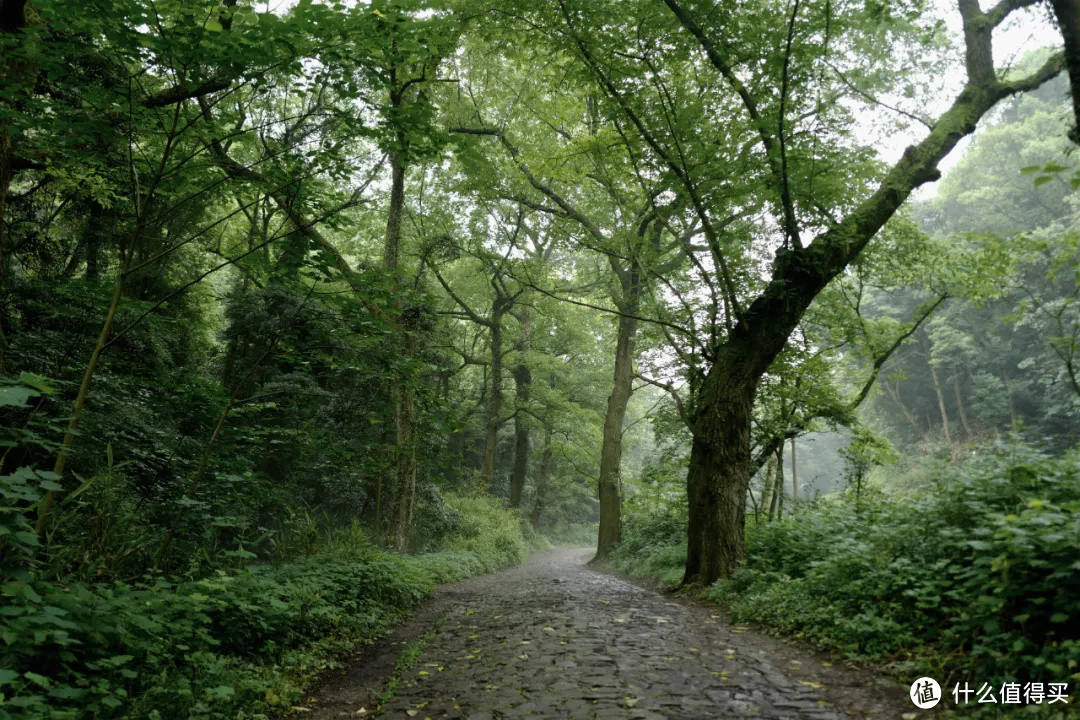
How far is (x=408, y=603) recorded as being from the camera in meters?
7.95

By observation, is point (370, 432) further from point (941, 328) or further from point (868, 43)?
point (941, 328)

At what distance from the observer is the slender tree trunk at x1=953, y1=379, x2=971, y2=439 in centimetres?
3253

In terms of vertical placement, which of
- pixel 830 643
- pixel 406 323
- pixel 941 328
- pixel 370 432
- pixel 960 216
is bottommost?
pixel 830 643

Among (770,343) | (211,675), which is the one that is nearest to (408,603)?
(211,675)

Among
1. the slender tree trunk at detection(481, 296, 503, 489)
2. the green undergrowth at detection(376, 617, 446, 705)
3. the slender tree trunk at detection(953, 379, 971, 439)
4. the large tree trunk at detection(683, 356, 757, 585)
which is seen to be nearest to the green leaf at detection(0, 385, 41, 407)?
the green undergrowth at detection(376, 617, 446, 705)

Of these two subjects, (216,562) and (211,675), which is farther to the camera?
(216,562)

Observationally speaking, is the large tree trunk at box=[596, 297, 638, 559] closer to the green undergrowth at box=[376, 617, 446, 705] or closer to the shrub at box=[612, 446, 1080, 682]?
the shrub at box=[612, 446, 1080, 682]

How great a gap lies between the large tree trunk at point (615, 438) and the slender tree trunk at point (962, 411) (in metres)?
25.2

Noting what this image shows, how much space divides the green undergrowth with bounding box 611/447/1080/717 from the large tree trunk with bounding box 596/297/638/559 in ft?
31.4

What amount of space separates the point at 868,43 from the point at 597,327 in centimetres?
1633

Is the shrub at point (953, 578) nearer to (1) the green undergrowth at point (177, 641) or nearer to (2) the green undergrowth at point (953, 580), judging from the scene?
(2) the green undergrowth at point (953, 580)

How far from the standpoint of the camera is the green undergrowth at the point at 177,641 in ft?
9.61

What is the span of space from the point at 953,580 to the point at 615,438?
1304 cm

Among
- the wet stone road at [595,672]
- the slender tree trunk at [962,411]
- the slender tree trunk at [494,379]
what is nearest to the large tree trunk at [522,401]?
the slender tree trunk at [494,379]
